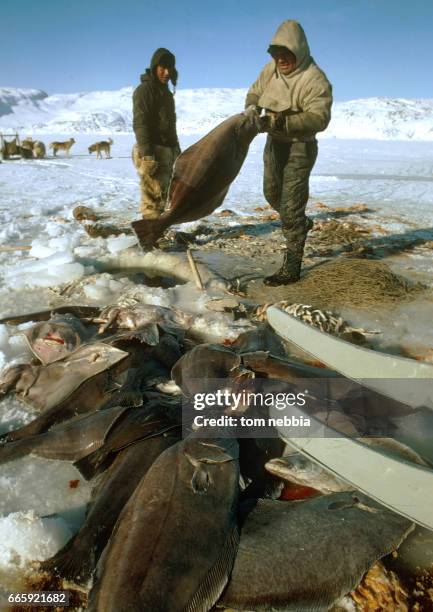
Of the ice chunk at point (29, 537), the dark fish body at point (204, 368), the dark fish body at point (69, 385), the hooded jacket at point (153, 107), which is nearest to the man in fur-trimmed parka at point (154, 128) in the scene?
the hooded jacket at point (153, 107)

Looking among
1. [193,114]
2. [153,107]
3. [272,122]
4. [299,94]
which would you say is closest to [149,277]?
[272,122]

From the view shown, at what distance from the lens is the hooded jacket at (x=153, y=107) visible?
6141 mm

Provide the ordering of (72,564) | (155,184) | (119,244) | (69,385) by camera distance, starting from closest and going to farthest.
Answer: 1. (72,564)
2. (69,385)
3. (119,244)
4. (155,184)

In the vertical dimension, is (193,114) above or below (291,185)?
above

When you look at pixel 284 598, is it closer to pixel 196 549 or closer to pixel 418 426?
pixel 196 549

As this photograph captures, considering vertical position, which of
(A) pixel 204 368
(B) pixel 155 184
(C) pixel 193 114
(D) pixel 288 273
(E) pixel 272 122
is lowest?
(D) pixel 288 273

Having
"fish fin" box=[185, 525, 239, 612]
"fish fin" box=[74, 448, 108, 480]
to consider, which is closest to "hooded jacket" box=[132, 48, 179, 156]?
"fish fin" box=[74, 448, 108, 480]

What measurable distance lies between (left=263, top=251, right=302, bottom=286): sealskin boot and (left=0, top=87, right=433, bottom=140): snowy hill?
4504 cm

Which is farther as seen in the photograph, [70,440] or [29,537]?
[70,440]

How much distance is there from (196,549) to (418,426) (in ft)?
4.77

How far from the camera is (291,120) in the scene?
4227mm

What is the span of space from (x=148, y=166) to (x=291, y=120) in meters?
2.67

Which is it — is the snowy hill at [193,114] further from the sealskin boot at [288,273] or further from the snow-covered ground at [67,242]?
the sealskin boot at [288,273]

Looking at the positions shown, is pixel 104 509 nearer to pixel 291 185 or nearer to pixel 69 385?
pixel 69 385
